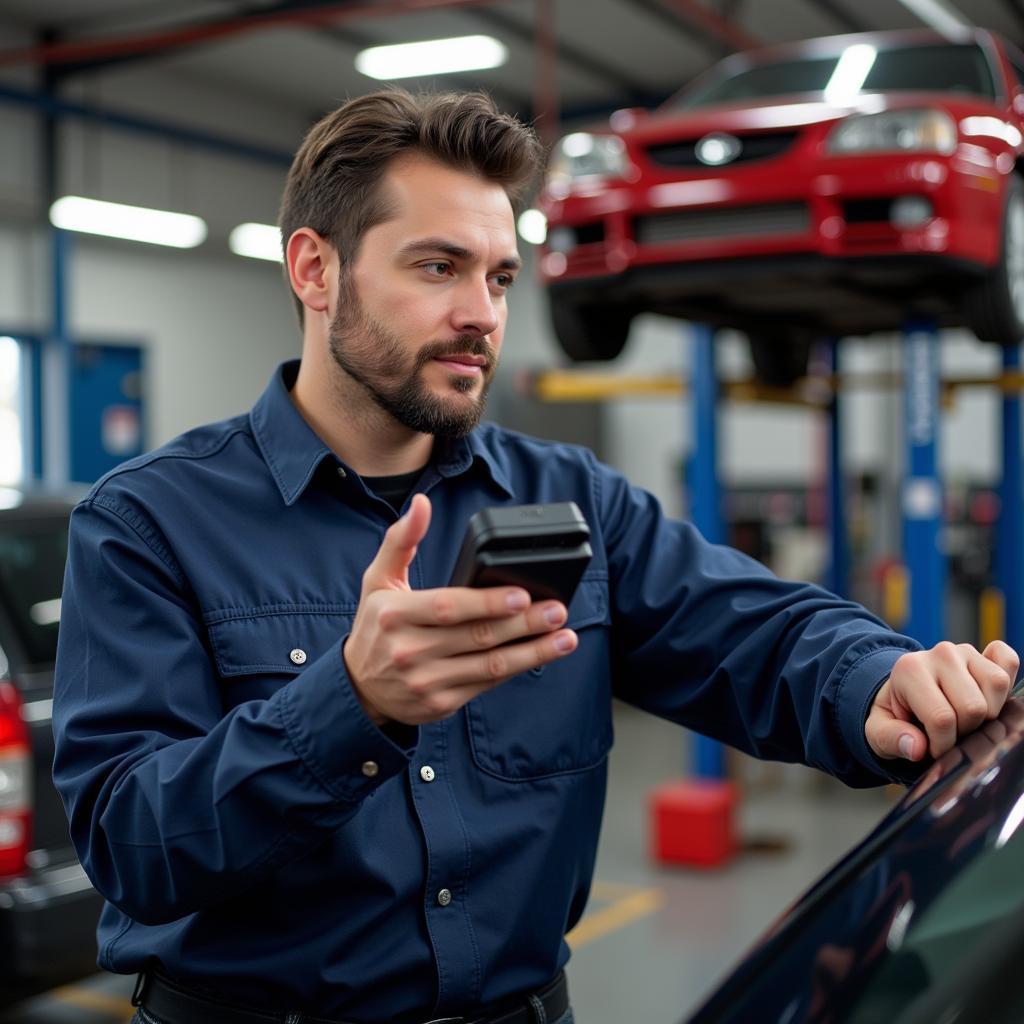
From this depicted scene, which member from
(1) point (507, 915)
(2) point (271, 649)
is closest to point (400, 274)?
(2) point (271, 649)

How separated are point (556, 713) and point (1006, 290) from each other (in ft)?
12.1

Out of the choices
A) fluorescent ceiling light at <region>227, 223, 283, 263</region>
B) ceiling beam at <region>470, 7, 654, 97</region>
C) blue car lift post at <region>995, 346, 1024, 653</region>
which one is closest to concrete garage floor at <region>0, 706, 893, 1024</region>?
blue car lift post at <region>995, 346, 1024, 653</region>

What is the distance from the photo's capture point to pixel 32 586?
329 centimetres

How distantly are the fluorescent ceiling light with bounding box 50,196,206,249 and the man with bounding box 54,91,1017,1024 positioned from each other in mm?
9851

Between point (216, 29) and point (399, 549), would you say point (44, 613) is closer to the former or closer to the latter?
point (399, 549)

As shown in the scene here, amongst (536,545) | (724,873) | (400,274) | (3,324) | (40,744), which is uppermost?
(3,324)

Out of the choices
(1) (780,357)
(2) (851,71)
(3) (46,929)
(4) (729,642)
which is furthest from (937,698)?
(1) (780,357)

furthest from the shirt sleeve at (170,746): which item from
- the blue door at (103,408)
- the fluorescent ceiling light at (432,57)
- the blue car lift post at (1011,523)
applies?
the blue door at (103,408)

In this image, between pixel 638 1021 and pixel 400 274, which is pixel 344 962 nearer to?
pixel 400 274

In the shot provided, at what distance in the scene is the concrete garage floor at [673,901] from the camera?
3838 millimetres

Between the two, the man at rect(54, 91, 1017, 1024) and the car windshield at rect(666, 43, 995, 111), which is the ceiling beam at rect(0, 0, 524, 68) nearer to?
the car windshield at rect(666, 43, 995, 111)

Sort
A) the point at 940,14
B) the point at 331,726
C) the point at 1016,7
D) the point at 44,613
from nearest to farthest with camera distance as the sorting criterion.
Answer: the point at 331,726
the point at 44,613
the point at 940,14
the point at 1016,7

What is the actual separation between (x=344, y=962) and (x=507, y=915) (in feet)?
0.62

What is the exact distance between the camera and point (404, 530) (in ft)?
3.44
